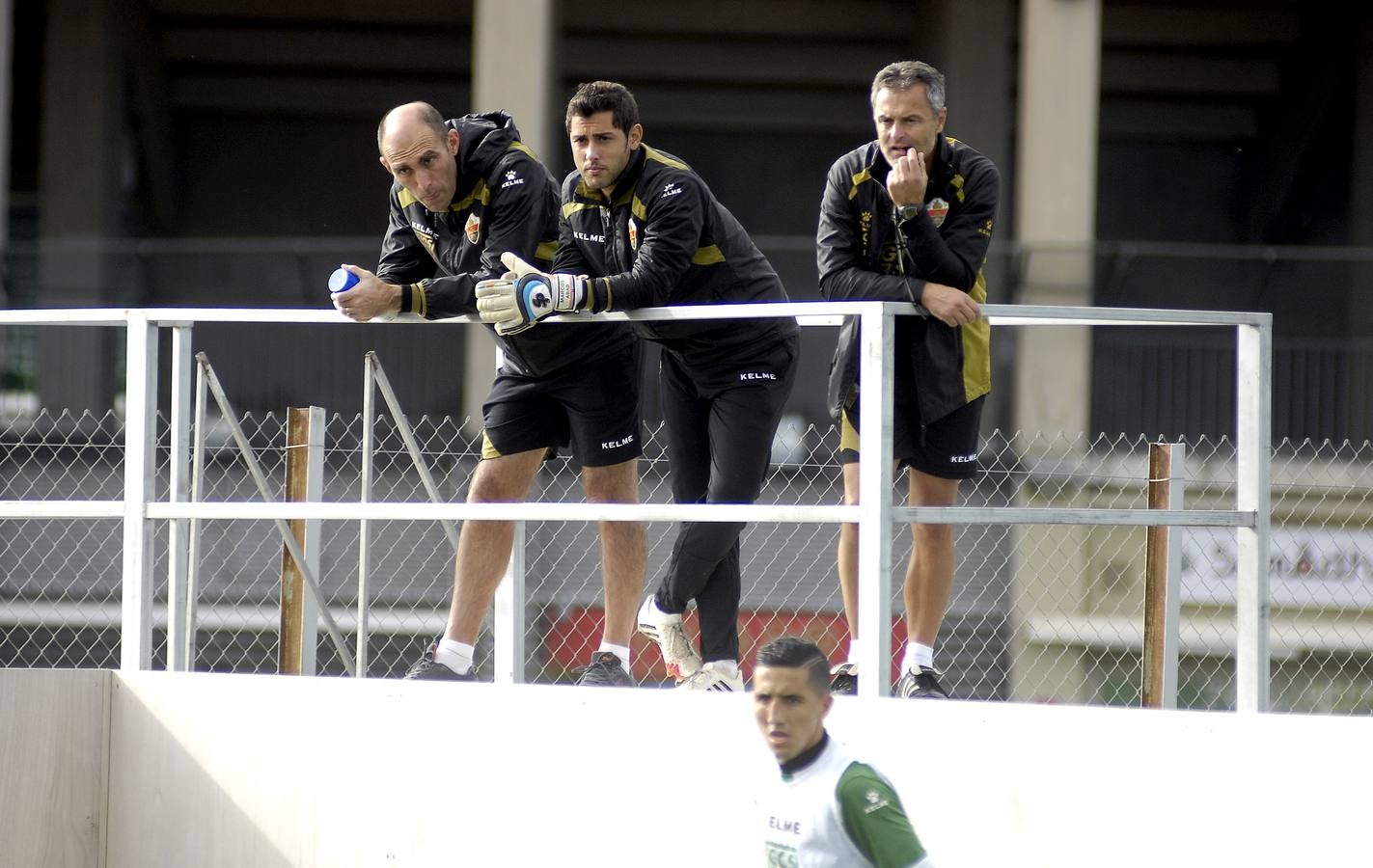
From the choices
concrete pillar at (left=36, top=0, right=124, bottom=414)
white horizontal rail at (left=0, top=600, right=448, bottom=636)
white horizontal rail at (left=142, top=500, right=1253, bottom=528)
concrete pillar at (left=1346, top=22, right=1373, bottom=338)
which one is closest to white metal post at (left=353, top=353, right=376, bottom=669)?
white horizontal rail at (left=142, top=500, right=1253, bottom=528)

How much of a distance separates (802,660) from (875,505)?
875mm

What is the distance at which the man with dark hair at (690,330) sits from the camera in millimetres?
4254

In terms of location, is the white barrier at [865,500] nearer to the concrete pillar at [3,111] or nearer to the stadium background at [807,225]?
the stadium background at [807,225]

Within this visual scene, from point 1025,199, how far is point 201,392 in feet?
23.5

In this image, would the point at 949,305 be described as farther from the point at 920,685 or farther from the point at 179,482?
the point at 179,482

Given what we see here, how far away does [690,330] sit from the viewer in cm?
436

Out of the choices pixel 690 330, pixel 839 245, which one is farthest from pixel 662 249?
pixel 839 245

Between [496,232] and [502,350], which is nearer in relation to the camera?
[496,232]

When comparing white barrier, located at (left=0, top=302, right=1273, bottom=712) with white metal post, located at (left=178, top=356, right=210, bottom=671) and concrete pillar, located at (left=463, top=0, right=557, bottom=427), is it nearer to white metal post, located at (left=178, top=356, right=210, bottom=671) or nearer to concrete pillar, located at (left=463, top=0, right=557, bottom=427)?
white metal post, located at (left=178, top=356, right=210, bottom=671)

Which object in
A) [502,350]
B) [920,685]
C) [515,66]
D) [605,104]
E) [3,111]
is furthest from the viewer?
[3,111]

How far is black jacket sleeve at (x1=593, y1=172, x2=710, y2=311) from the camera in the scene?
413 cm

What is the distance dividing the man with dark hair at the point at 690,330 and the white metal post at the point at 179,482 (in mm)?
1097

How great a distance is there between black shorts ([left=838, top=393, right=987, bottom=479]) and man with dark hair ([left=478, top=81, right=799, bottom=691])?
33 centimetres

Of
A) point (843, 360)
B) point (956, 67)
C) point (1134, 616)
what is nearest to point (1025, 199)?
point (956, 67)
